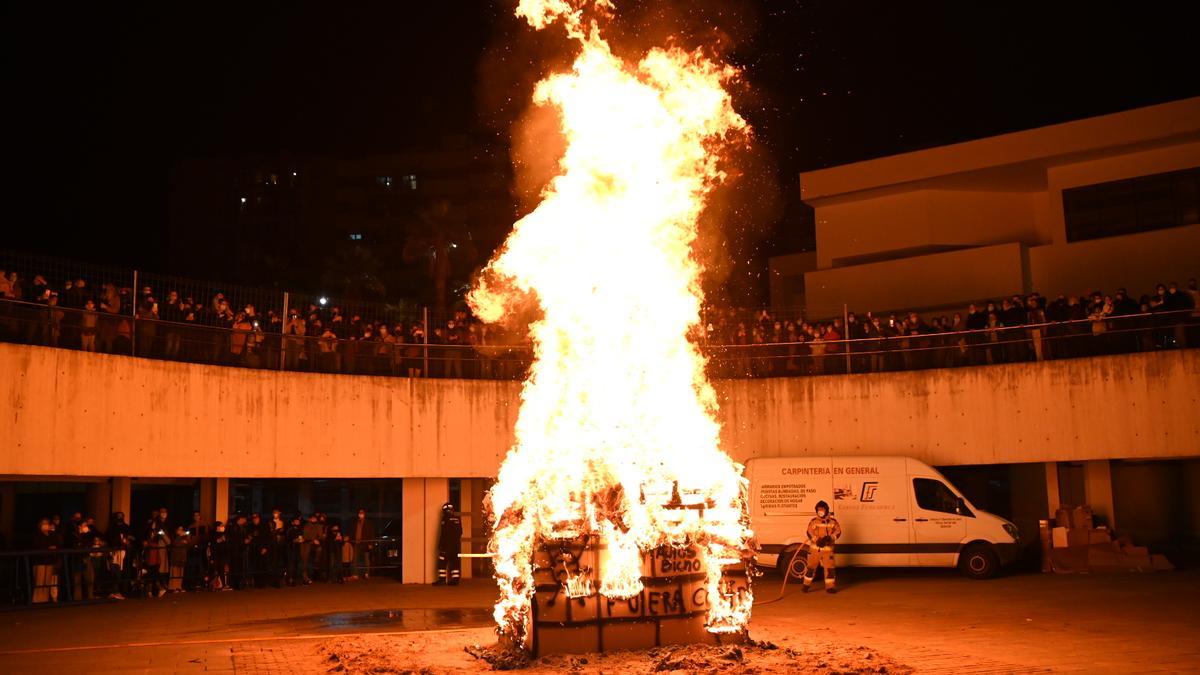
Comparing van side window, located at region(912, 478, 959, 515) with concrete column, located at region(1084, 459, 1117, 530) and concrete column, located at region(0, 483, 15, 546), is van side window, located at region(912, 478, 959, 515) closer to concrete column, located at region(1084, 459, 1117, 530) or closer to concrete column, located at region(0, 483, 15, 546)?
concrete column, located at region(1084, 459, 1117, 530)

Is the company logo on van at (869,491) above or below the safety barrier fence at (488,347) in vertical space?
below

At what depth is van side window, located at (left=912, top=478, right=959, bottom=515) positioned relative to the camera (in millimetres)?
20031

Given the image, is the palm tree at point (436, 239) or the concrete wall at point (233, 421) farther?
the palm tree at point (436, 239)

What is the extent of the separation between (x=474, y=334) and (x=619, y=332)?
1056 centimetres

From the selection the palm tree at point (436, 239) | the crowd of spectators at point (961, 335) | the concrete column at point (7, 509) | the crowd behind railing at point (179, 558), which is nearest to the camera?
the crowd behind railing at point (179, 558)

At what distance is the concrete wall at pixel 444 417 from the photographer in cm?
1816

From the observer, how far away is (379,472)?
22609 millimetres

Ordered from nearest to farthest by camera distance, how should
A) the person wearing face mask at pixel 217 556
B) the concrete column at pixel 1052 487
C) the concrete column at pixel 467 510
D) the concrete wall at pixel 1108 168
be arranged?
1. the person wearing face mask at pixel 217 556
2. the concrete column at pixel 1052 487
3. the concrete column at pixel 467 510
4. the concrete wall at pixel 1108 168

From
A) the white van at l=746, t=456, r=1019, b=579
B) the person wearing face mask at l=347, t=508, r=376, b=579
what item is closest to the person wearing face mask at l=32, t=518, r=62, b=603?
the person wearing face mask at l=347, t=508, r=376, b=579

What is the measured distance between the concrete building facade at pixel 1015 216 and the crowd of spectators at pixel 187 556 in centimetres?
1384

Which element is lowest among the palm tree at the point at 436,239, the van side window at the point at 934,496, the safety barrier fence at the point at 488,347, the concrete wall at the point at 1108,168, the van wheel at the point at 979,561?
the van wheel at the point at 979,561

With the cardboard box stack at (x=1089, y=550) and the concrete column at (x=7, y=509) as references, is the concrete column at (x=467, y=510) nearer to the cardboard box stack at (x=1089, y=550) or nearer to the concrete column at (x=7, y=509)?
the concrete column at (x=7, y=509)

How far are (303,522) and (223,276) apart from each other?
58403mm

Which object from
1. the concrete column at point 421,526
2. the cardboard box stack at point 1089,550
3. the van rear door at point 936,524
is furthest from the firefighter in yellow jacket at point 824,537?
the concrete column at point 421,526
